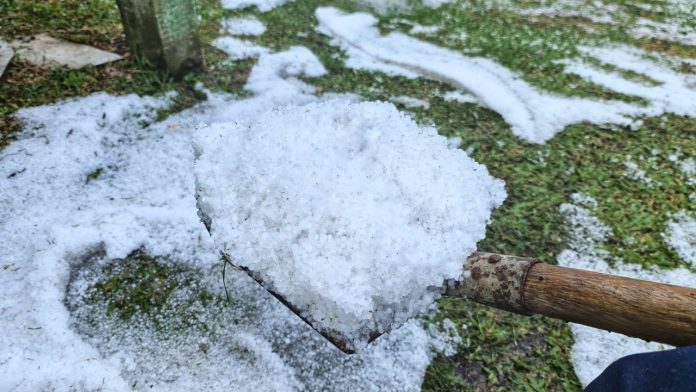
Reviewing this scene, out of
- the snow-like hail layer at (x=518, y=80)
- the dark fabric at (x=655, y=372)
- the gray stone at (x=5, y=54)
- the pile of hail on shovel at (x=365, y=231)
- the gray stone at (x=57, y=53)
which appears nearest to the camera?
the dark fabric at (x=655, y=372)

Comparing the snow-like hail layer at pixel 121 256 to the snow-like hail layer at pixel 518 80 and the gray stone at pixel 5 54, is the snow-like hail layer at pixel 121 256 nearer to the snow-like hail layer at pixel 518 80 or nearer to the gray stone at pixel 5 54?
the gray stone at pixel 5 54

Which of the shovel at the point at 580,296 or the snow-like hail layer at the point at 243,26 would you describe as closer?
the shovel at the point at 580,296

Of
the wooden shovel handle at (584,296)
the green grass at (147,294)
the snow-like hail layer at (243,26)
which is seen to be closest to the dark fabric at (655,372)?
the wooden shovel handle at (584,296)

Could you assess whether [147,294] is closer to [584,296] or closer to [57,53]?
[584,296]

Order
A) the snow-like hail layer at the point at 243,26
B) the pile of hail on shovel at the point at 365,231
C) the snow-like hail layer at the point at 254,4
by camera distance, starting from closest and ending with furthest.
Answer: the pile of hail on shovel at the point at 365,231
the snow-like hail layer at the point at 243,26
the snow-like hail layer at the point at 254,4

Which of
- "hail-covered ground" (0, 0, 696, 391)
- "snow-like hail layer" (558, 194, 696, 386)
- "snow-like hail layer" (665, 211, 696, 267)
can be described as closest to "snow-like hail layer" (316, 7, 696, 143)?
"hail-covered ground" (0, 0, 696, 391)

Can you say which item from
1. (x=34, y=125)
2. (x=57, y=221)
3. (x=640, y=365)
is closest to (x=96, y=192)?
(x=57, y=221)

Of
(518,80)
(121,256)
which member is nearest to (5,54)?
(121,256)
